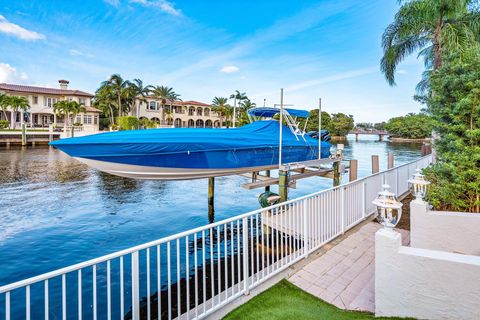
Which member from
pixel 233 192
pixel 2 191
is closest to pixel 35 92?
pixel 2 191

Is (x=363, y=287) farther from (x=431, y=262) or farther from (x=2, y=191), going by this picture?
(x=2, y=191)

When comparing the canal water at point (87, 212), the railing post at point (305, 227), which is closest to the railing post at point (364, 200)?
the railing post at point (305, 227)

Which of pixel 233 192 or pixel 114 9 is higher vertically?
pixel 114 9

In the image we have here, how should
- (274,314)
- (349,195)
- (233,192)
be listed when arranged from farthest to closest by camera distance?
(233,192) → (349,195) → (274,314)

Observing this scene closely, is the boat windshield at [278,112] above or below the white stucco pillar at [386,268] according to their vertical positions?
above

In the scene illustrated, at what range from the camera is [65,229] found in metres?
8.68

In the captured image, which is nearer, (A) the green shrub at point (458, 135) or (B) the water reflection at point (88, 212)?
(A) the green shrub at point (458, 135)

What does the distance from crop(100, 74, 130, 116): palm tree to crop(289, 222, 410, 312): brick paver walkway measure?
51281 millimetres

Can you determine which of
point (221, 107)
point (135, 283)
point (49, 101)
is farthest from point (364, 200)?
point (221, 107)

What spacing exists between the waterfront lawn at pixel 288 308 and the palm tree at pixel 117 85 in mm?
51846

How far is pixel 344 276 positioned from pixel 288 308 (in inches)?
51.6

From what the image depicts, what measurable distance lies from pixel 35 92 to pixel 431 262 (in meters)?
54.9

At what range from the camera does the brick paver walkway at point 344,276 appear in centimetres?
344

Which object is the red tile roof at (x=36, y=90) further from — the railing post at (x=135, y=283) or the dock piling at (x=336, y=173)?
the railing post at (x=135, y=283)
